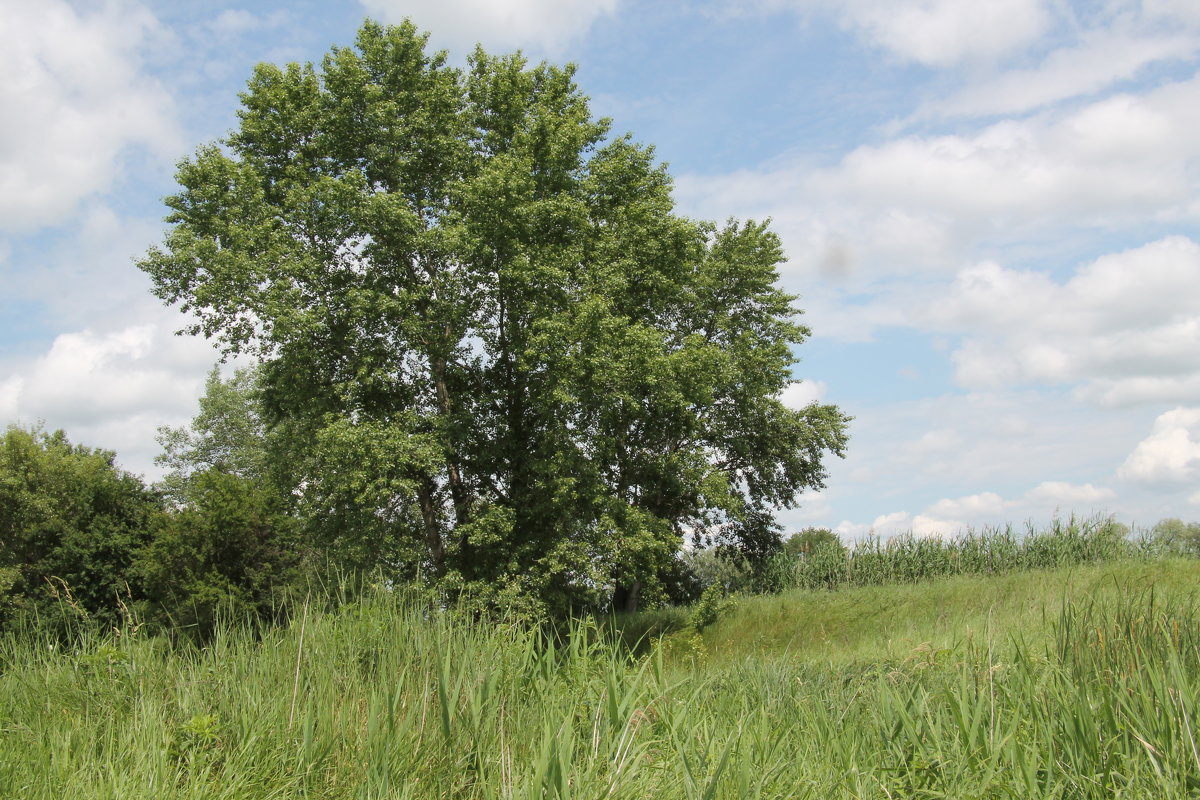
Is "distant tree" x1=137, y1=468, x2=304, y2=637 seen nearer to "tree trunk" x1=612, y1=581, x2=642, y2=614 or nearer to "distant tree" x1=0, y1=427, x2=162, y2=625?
"distant tree" x1=0, y1=427, x2=162, y2=625

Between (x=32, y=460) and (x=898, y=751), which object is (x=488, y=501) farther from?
(x=32, y=460)

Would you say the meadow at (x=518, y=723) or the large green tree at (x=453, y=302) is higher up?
the large green tree at (x=453, y=302)

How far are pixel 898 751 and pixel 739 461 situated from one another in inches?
947

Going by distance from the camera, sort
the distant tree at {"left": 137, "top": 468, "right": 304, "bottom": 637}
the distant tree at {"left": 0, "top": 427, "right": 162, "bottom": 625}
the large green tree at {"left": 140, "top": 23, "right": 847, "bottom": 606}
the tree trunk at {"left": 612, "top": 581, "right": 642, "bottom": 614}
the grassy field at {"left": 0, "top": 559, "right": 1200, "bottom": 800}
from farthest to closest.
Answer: the distant tree at {"left": 0, "top": 427, "right": 162, "bottom": 625} < the tree trunk at {"left": 612, "top": 581, "right": 642, "bottom": 614} < the distant tree at {"left": 137, "top": 468, "right": 304, "bottom": 637} < the large green tree at {"left": 140, "top": 23, "right": 847, "bottom": 606} < the grassy field at {"left": 0, "top": 559, "right": 1200, "bottom": 800}

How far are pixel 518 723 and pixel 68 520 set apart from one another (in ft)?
109

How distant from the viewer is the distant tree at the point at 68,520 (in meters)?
30.5

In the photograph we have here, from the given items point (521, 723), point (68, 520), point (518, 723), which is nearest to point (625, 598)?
point (68, 520)

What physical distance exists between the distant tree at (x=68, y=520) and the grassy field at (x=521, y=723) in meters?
26.7

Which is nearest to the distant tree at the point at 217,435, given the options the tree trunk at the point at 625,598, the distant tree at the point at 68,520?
the distant tree at the point at 68,520

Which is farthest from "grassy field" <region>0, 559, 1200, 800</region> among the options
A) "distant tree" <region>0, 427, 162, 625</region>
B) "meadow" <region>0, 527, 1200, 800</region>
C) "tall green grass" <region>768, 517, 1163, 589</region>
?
"distant tree" <region>0, 427, 162, 625</region>

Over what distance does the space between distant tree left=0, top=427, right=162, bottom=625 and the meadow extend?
87.8 ft

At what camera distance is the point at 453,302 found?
2094cm

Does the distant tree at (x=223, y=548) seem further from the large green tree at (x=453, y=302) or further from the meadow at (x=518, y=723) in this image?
the meadow at (x=518, y=723)

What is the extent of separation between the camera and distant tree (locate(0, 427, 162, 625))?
30469 mm
